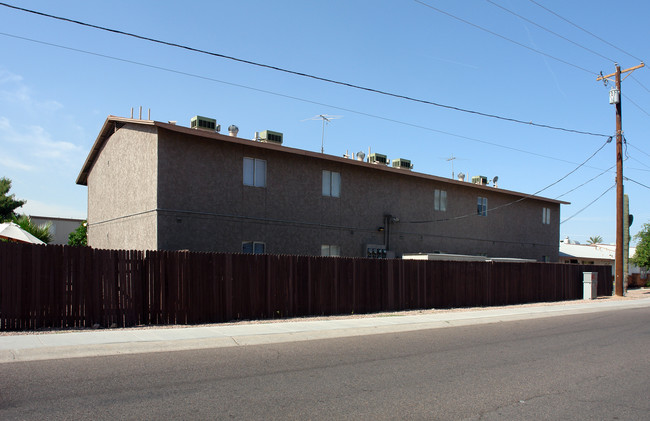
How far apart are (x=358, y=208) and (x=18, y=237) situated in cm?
1387

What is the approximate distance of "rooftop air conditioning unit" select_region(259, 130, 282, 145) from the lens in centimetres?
2170

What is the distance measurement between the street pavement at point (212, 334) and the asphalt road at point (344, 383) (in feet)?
2.00

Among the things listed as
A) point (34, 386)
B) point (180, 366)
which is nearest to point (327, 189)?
point (180, 366)

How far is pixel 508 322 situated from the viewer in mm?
16953

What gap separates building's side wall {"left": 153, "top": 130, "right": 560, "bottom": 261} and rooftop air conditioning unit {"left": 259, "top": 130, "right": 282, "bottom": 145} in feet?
1.51

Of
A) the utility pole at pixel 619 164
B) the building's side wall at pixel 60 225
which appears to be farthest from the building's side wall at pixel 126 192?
the utility pole at pixel 619 164

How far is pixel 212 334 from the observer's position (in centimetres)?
1181

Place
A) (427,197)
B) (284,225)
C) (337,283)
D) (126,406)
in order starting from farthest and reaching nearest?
(427,197)
(284,225)
(337,283)
(126,406)

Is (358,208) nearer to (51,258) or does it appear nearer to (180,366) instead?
(51,258)

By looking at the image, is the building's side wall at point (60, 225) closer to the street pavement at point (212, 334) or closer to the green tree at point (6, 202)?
the green tree at point (6, 202)

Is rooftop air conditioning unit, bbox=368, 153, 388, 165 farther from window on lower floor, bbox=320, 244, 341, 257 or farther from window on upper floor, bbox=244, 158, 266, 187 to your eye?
window on upper floor, bbox=244, 158, 266, 187

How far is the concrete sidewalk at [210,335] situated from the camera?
31.3 ft

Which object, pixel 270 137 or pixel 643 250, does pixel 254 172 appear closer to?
pixel 270 137

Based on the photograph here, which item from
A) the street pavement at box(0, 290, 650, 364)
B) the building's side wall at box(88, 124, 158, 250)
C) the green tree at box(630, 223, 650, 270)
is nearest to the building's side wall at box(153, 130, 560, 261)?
the building's side wall at box(88, 124, 158, 250)
